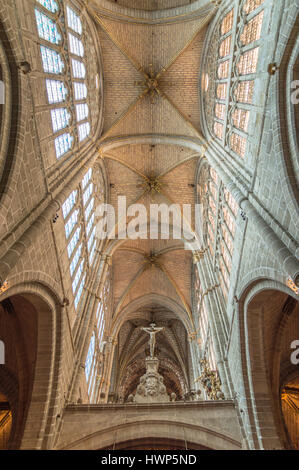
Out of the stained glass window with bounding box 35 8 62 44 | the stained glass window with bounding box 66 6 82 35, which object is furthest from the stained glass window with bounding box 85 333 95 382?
the stained glass window with bounding box 66 6 82 35

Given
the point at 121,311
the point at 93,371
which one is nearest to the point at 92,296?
the point at 93,371

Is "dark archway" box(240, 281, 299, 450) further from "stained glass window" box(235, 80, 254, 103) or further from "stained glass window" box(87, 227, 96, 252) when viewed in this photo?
"stained glass window" box(87, 227, 96, 252)

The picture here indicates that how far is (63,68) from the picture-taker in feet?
34.6

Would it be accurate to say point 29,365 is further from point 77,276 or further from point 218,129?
point 218,129

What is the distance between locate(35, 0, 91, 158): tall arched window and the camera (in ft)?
30.3

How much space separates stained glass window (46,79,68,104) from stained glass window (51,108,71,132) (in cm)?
31

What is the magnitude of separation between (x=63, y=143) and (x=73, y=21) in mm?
5464

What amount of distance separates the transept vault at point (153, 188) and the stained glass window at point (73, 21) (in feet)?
0.32

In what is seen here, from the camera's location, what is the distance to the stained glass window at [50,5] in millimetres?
9242

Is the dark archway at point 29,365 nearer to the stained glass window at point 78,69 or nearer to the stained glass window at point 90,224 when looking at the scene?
the stained glass window at point 90,224

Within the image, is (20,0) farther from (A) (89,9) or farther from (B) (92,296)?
(B) (92,296)

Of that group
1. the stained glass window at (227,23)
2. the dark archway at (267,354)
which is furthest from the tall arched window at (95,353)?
the stained glass window at (227,23)

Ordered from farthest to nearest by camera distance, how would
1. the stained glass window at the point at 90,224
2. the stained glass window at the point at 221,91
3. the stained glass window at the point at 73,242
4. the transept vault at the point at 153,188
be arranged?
1. the stained glass window at the point at 90,224
2. the stained glass window at the point at 221,91
3. the stained glass window at the point at 73,242
4. the transept vault at the point at 153,188

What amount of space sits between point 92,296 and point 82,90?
348 inches
